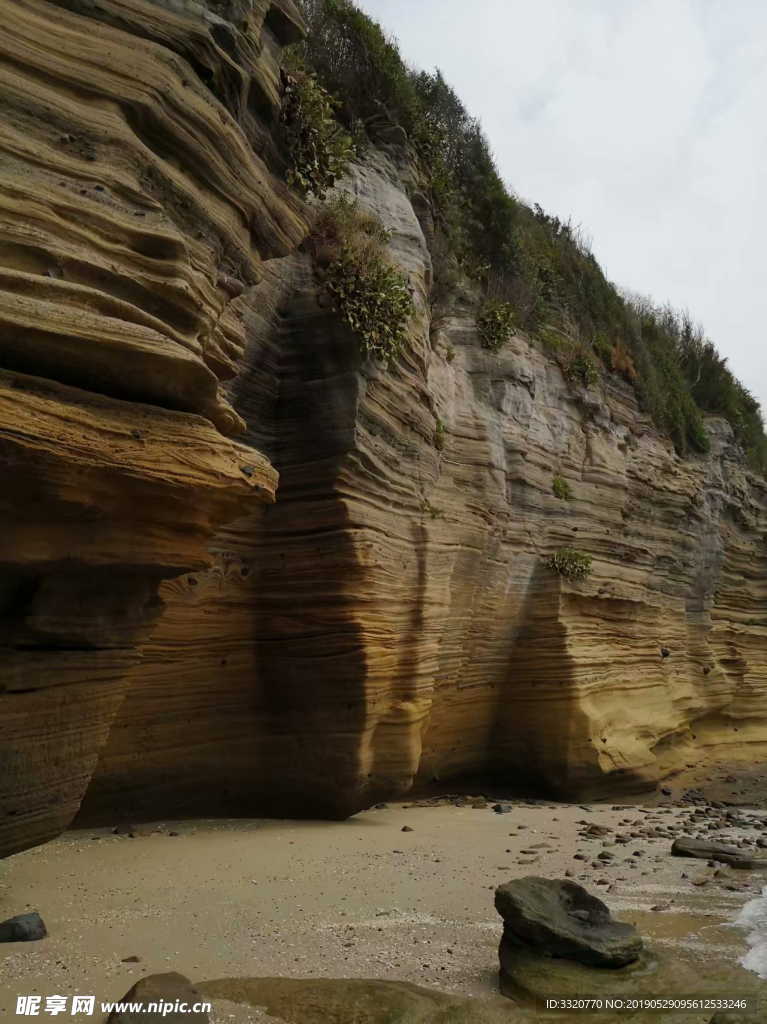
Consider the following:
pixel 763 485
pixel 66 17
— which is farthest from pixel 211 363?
pixel 763 485

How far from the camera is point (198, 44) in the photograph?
544cm

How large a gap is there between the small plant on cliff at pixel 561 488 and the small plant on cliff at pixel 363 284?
4.85m

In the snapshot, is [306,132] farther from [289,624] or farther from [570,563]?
[570,563]

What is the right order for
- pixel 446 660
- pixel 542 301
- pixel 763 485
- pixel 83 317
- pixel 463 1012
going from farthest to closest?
pixel 763 485 → pixel 542 301 → pixel 446 660 → pixel 83 317 → pixel 463 1012

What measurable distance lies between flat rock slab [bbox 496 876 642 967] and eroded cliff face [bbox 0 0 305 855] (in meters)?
2.76

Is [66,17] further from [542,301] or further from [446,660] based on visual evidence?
[542,301]

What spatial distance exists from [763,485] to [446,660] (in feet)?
40.8

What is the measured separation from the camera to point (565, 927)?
4.24 m

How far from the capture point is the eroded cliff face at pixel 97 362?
4.02 metres

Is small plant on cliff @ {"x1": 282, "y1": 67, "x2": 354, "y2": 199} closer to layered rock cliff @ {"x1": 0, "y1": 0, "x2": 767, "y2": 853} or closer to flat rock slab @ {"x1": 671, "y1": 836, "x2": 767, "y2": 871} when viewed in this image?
layered rock cliff @ {"x1": 0, "y1": 0, "x2": 767, "y2": 853}

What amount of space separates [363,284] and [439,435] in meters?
2.54

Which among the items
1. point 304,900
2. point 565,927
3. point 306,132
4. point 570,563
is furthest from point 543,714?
point 306,132

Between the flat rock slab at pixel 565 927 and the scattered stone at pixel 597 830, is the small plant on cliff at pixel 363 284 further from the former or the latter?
the scattered stone at pixel 597 830

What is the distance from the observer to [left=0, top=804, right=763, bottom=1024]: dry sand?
12.6ft
